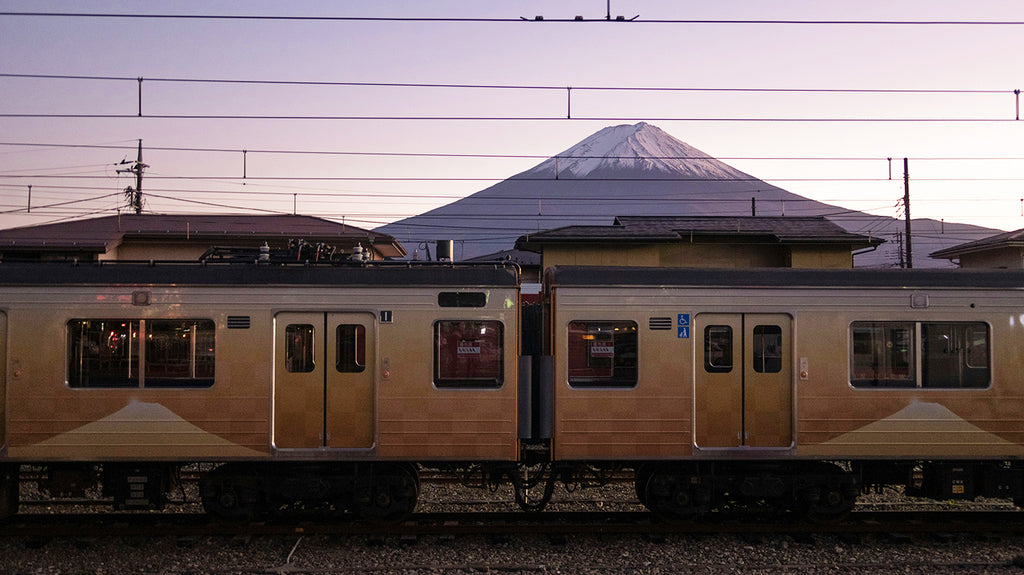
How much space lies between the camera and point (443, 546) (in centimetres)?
822

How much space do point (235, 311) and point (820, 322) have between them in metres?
6.85

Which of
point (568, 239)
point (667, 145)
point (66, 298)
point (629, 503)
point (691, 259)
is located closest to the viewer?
point (66, 298)

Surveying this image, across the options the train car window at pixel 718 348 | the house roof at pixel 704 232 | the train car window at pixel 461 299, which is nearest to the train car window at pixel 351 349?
the train car window at pixel 461 299

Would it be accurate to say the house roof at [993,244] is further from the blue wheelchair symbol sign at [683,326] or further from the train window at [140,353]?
the train window at [140,353]

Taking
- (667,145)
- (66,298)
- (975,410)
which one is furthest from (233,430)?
(667,145)

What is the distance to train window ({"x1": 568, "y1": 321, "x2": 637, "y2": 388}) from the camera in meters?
8.30

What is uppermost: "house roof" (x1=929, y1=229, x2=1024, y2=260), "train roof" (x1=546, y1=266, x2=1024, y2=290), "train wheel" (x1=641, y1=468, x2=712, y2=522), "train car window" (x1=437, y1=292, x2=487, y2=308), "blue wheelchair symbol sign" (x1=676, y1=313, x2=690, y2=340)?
"house roof" (x1=929, y1=229, x2=1024, y2=260)

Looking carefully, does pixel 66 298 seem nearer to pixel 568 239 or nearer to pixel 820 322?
pixel 820 322

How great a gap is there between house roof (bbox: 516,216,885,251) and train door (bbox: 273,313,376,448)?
14.4 metres

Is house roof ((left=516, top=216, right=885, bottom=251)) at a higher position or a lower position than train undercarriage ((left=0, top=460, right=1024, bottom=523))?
higher

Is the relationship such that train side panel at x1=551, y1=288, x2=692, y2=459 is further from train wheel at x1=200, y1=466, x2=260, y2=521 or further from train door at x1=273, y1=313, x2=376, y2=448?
train wheel at x1=200, y1=466, x2=260, y2=521

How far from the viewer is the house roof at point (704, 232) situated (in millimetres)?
22828

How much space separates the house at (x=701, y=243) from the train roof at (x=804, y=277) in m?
14.0

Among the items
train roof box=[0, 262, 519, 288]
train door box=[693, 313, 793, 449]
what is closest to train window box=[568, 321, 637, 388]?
train door box=[693, 313, 793, 449]
